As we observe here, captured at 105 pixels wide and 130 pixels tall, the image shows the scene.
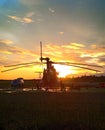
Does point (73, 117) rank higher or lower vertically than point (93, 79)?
lower

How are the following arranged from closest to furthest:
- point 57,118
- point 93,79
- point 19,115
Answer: point 57,118
point 19,115
point 93,79

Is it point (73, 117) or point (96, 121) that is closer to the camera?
point (96, 121)

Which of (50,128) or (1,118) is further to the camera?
(1,118)

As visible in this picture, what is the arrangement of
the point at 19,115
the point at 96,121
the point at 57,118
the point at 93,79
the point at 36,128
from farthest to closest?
the point at 93,79 < the point at 19,115 < the point at 57,118 < the point at 96,121 < the point at 36,128

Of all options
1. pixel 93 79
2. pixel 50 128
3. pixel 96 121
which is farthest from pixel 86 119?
pixel 93 79

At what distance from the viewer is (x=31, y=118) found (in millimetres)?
23719

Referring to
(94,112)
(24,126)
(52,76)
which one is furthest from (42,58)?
(24,126)

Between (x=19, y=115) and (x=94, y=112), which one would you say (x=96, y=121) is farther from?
(x=19, y=115)

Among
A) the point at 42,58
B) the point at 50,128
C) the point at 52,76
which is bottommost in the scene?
the point at 50,128

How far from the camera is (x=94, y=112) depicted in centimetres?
2572

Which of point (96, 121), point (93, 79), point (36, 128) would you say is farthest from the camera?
point (93, 79)

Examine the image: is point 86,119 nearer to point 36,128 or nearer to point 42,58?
point 36,128

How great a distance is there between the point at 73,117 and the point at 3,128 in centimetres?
519

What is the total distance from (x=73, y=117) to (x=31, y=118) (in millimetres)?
2748
